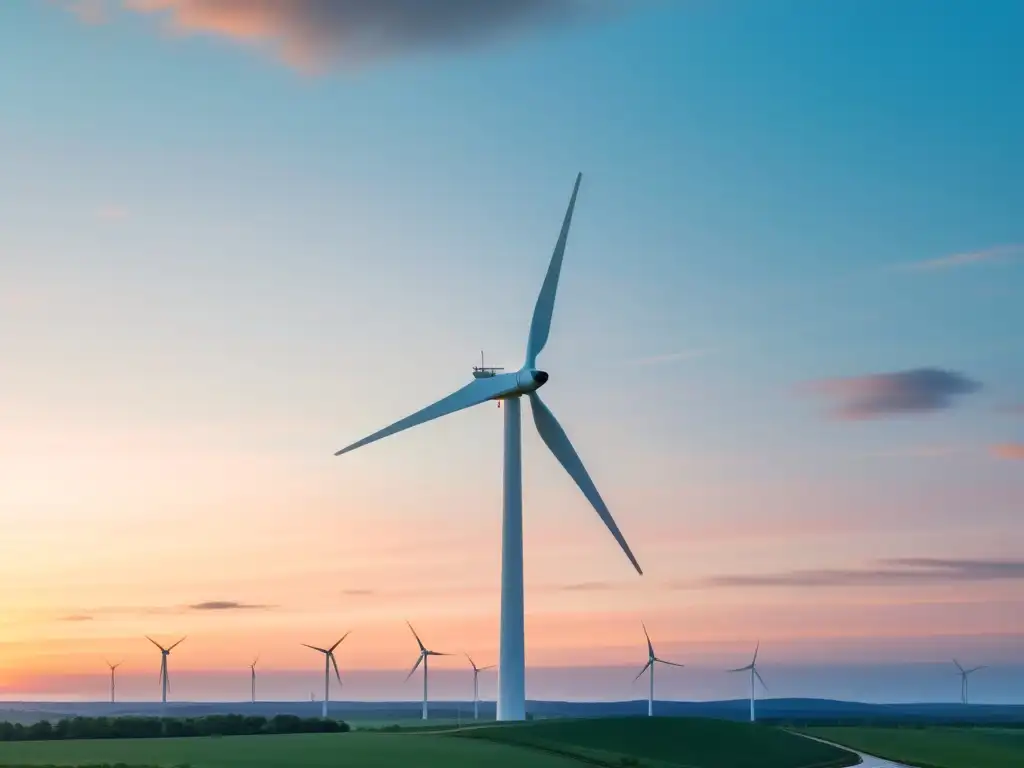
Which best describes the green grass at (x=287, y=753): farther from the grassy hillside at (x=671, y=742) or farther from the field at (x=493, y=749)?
the grassy hillside at (x=671, y=742)

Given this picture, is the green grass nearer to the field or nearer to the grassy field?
the field

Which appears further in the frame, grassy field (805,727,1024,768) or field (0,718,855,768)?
grassy field (805,727,1024,768)

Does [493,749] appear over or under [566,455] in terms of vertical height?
under

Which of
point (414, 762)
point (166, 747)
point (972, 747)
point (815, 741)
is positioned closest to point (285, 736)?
point (166, 747)

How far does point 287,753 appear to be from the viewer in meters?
94.9

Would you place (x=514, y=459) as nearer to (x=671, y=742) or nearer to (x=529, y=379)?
(x=529, y=379)

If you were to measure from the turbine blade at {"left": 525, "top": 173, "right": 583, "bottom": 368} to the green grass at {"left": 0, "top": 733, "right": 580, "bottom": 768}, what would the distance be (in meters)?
31.4

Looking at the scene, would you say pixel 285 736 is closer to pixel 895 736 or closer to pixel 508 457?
pixel 508 457

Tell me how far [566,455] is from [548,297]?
13027 millimetres

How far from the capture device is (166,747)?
9831cm

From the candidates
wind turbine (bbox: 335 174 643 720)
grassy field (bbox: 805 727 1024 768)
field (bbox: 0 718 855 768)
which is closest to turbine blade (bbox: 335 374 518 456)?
wind turbine (bbox: 335 174 643 720)

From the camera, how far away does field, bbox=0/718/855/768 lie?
90.8 meters

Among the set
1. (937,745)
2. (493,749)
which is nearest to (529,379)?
(493,749)

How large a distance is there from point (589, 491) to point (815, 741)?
153ft
